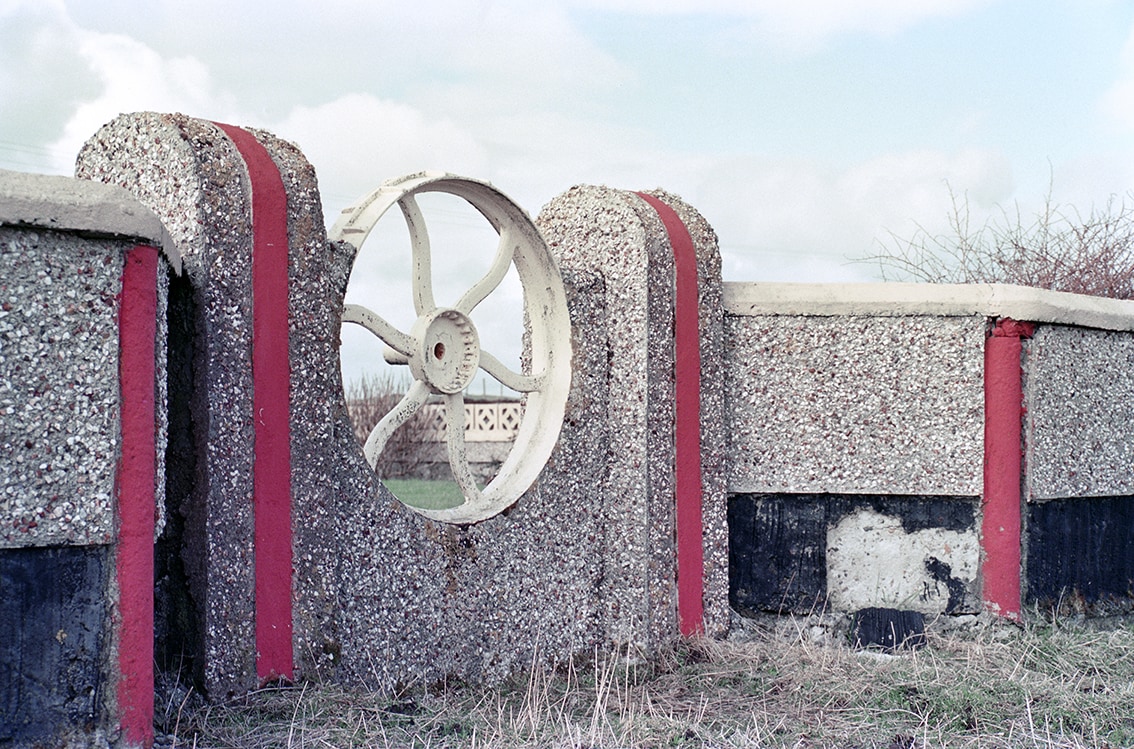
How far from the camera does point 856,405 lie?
5379 mm

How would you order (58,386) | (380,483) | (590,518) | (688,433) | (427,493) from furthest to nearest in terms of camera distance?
Answer: (427,493), (688,433), (590,518), (380,483), (58,386)

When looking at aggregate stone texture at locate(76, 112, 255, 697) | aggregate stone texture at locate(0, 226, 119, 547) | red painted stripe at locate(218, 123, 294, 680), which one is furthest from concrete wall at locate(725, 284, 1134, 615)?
aggregate stone texture at locate(0, 226, 119, 547)

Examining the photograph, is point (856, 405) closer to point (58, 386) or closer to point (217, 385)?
point (217, 385)

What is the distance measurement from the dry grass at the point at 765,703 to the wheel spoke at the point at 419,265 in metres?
1.47

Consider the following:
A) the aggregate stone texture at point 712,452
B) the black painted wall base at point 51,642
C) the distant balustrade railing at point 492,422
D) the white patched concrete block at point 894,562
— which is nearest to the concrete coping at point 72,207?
the black painted wall base at point 51,642

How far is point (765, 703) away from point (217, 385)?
235 centimetres

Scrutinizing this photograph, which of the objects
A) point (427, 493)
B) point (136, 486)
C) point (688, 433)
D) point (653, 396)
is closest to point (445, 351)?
point (653, 396)

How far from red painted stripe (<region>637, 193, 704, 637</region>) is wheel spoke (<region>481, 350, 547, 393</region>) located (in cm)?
64

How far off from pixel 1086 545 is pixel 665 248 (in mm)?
2788

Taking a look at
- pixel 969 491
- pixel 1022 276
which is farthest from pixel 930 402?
pixel 1022 276

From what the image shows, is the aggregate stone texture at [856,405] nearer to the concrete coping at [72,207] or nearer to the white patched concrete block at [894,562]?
the white patched concrete block at [894,562]

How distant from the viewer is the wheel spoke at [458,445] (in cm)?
450

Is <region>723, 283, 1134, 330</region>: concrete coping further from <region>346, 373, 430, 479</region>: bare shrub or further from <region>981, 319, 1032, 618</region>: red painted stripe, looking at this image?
<region>346, 373, 430, 479</region>: bare shrub

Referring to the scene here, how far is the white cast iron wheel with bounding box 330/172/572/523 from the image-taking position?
427cm
